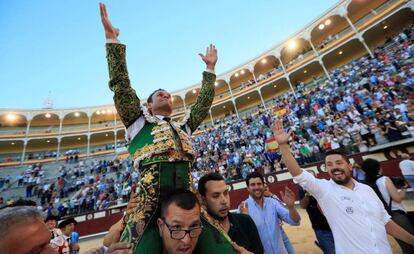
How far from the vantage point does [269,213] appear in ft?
9.29

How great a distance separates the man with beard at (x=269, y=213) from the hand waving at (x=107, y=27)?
231 cm

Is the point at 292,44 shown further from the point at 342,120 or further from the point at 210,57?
the point at 210,57

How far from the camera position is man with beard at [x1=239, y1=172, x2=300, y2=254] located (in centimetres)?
264

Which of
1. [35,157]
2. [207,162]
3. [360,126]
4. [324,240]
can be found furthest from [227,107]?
[324,240]

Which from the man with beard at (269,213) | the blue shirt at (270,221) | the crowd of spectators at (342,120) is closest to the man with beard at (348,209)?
the man with beard at (269,213)

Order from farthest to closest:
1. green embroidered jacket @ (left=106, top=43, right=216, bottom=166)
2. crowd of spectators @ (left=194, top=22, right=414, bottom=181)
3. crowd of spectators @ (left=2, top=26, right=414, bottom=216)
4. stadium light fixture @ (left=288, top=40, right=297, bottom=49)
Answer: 1. stadium light fixture @ (left=288, top=40, right=297, bottom=49)
2. crowd of spectators @ (left=2, top=26, right=414, bottom=216)
3. crowd of spectators @ (left=194, top=22, right=414, bottom=181)
4. green embroidered jacket @ (left=106, top=43, right=216, bottom=166)

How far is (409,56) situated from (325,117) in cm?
661

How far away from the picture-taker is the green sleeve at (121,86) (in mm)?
1434

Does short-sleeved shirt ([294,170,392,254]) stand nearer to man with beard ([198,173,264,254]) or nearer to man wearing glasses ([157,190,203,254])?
man with beard ([198,173,264,254])

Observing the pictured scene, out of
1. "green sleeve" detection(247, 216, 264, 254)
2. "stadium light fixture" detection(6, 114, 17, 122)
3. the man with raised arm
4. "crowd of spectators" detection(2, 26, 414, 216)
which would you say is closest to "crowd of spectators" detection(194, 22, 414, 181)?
"crowd of spectators" detection(2, 26, 414, 216)

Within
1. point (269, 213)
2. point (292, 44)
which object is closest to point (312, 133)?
point (269, 213)

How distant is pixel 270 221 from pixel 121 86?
7.97 feet

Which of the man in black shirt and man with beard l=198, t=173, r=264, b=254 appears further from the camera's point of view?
the man in black shirt

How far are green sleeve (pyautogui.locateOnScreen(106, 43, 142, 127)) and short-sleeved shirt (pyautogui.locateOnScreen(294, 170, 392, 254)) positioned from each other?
5.87ft
